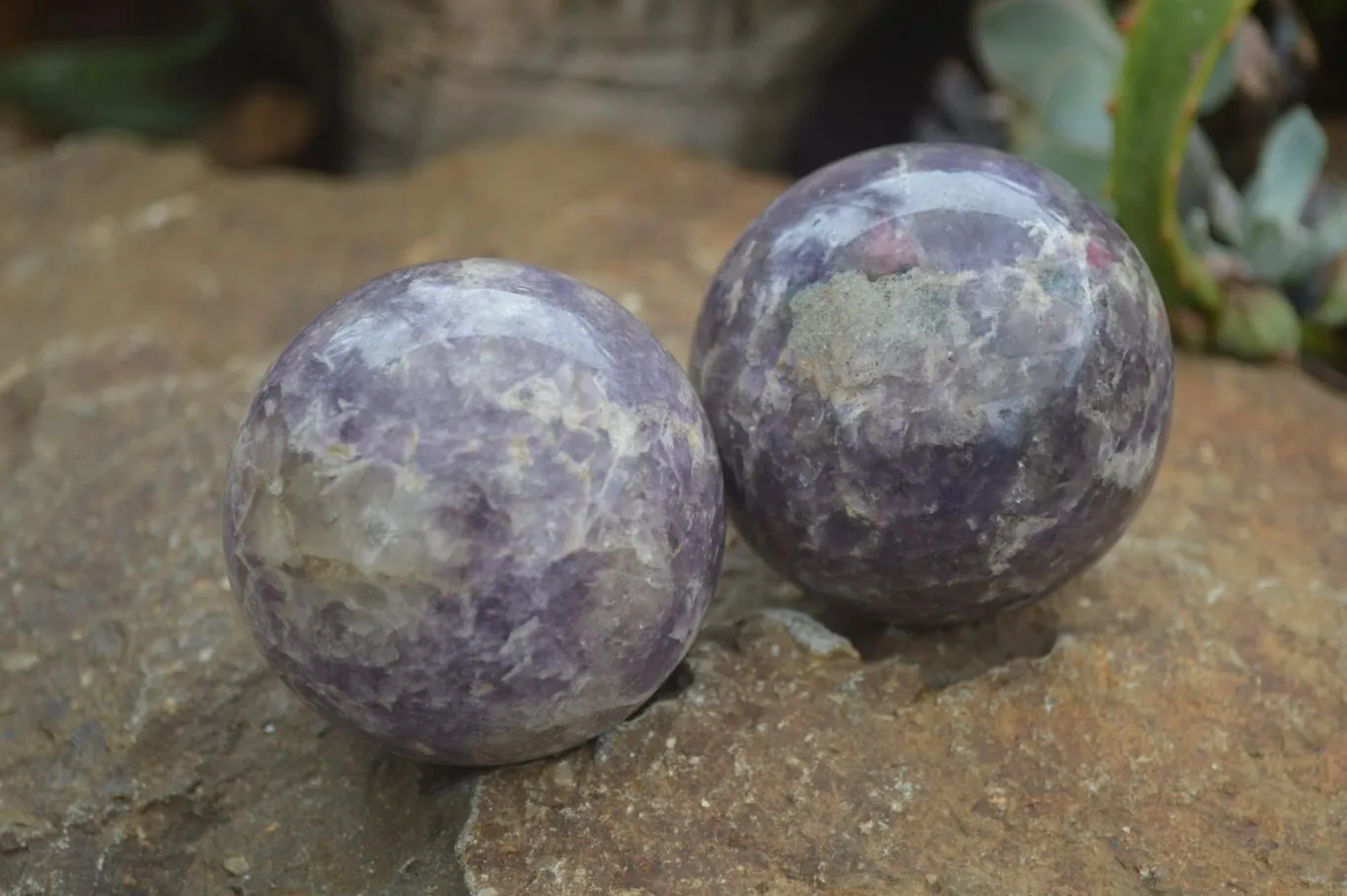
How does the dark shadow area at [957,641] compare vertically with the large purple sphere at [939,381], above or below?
below

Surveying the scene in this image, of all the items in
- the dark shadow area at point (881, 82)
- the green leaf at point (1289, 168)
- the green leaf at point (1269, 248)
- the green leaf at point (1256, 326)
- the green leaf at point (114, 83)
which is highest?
the green leaf at point (1289, 168)

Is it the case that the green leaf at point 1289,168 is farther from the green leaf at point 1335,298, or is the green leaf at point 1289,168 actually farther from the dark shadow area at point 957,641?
the dark shadow area at point 957,641

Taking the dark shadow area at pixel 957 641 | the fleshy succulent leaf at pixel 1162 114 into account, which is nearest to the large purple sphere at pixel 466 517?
the dark shadow area at pixel 957 641

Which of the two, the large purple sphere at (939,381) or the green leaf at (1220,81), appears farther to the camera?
the green leaf at (1220,81)

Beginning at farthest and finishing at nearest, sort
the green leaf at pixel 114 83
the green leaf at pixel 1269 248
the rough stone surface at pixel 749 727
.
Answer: the green leaf at pixel 114 83, the green leaf at pixel 1269 248, the rough stone surface at pixel 749 727

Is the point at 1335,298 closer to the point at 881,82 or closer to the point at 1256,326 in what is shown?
the point at 1256,326

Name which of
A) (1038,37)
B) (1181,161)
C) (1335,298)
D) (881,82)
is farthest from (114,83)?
(1335,298)

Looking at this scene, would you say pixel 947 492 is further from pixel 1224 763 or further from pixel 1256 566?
pixel 1256 566
